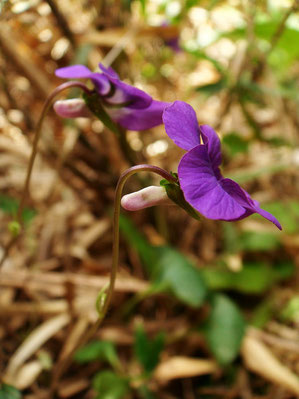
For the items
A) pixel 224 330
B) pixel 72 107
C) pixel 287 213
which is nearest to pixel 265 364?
pixel 224 330

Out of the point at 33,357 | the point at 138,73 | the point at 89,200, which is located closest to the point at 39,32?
the point at 138,73

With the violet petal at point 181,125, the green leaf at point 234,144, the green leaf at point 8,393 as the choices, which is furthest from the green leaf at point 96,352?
the green leaf at point 234,144

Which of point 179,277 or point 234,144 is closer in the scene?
point 179,277

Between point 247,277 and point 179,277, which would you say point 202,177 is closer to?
point 179,277

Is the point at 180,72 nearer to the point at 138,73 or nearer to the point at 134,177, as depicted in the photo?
the point at 138,73

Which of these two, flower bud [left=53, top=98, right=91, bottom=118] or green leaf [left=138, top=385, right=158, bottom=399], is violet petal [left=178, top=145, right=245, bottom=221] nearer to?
flower bud [left=53, top=98, right=91, bottom=118]

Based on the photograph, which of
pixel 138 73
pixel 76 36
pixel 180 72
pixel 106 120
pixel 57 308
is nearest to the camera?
pixel 106 120
